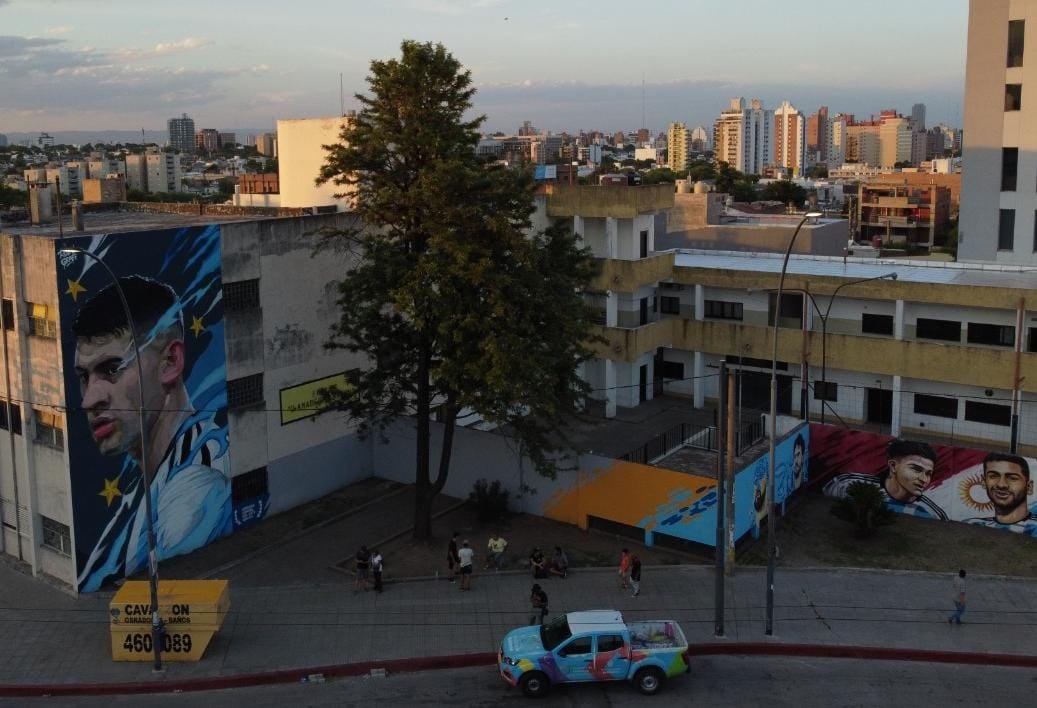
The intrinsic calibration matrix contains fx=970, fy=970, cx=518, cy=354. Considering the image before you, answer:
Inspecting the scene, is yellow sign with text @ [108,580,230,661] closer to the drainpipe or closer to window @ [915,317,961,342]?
A: the drainpipe

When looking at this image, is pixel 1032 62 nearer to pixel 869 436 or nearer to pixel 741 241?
pixel 741 241

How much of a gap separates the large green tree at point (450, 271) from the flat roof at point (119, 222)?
6037mm

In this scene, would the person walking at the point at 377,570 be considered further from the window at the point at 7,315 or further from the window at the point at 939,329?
the window at the point at 939,329

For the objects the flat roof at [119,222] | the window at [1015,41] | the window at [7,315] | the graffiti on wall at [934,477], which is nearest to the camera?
the window at [7,315]

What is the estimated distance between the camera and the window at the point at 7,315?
→ 968 inches

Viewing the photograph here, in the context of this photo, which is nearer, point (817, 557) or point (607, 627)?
point (607, 627)

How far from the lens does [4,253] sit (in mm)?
24328

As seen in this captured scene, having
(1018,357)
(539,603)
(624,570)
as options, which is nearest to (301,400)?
(539,603)

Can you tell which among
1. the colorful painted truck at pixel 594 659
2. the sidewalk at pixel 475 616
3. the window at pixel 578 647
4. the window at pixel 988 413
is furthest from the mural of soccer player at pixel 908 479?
the window at pixel 578 647

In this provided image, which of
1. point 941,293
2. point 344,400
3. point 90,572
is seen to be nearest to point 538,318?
point 344,400

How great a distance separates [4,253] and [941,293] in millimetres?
30896

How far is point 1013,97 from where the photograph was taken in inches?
1869

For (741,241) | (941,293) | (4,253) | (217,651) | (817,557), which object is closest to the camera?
(217,651)

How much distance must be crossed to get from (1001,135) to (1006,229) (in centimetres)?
461
